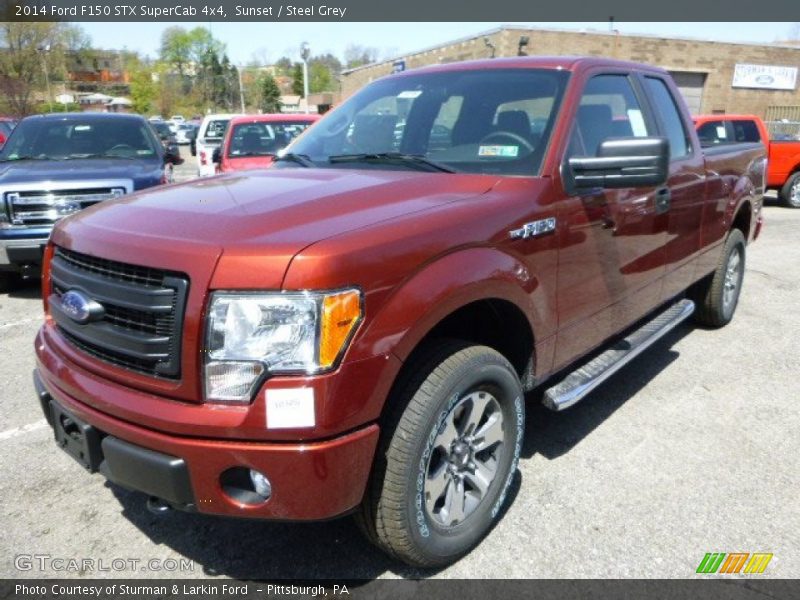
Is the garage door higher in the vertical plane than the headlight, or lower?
higher

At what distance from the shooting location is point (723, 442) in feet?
11.5

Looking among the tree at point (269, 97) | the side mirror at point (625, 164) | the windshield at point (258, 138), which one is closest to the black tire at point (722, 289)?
the side mirror at point (625, 164)

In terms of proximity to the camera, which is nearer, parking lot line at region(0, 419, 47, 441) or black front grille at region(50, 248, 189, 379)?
black front grille at region(50, 248, 189, 379)

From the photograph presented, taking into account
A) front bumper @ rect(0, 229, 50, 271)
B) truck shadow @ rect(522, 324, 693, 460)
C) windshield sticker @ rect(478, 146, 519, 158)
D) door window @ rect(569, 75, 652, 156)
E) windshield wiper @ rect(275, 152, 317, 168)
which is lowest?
truck shadow @ rect(522, 324, 693, 460)

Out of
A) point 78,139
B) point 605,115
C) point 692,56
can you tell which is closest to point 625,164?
point 605,115

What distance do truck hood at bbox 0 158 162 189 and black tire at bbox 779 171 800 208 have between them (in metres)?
12.4

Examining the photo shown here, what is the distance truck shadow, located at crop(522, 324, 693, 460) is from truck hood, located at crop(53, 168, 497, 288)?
5.07 feet

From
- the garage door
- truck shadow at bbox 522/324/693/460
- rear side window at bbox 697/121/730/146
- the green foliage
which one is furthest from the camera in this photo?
the green foliage

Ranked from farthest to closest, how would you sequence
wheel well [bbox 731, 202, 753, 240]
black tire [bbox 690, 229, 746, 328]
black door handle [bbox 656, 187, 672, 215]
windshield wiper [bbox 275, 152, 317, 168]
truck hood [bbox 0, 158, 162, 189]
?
truck hood [bbox 0, 158, 162, 189] < wheel well [bbox 731, 202, 753, 240] < black tire [bbox 690, 229, 746, 328] < black door handle [bbox 656, 187, 672, 215] < windshield wiper [bbox 275, 152, 317, 168]

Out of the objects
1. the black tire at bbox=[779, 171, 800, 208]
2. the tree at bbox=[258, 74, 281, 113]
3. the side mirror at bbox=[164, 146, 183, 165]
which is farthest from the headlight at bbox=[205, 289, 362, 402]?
the tree at bbox=[258, 74, 281, 113]

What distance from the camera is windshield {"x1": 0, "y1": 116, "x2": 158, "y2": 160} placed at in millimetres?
7211

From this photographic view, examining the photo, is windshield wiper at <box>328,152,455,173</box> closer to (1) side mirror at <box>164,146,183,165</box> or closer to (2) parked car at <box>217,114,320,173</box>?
(1) side mirror at <box>164,146,183,165</box>

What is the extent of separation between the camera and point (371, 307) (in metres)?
2.02

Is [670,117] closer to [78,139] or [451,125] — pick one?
[451,125]
